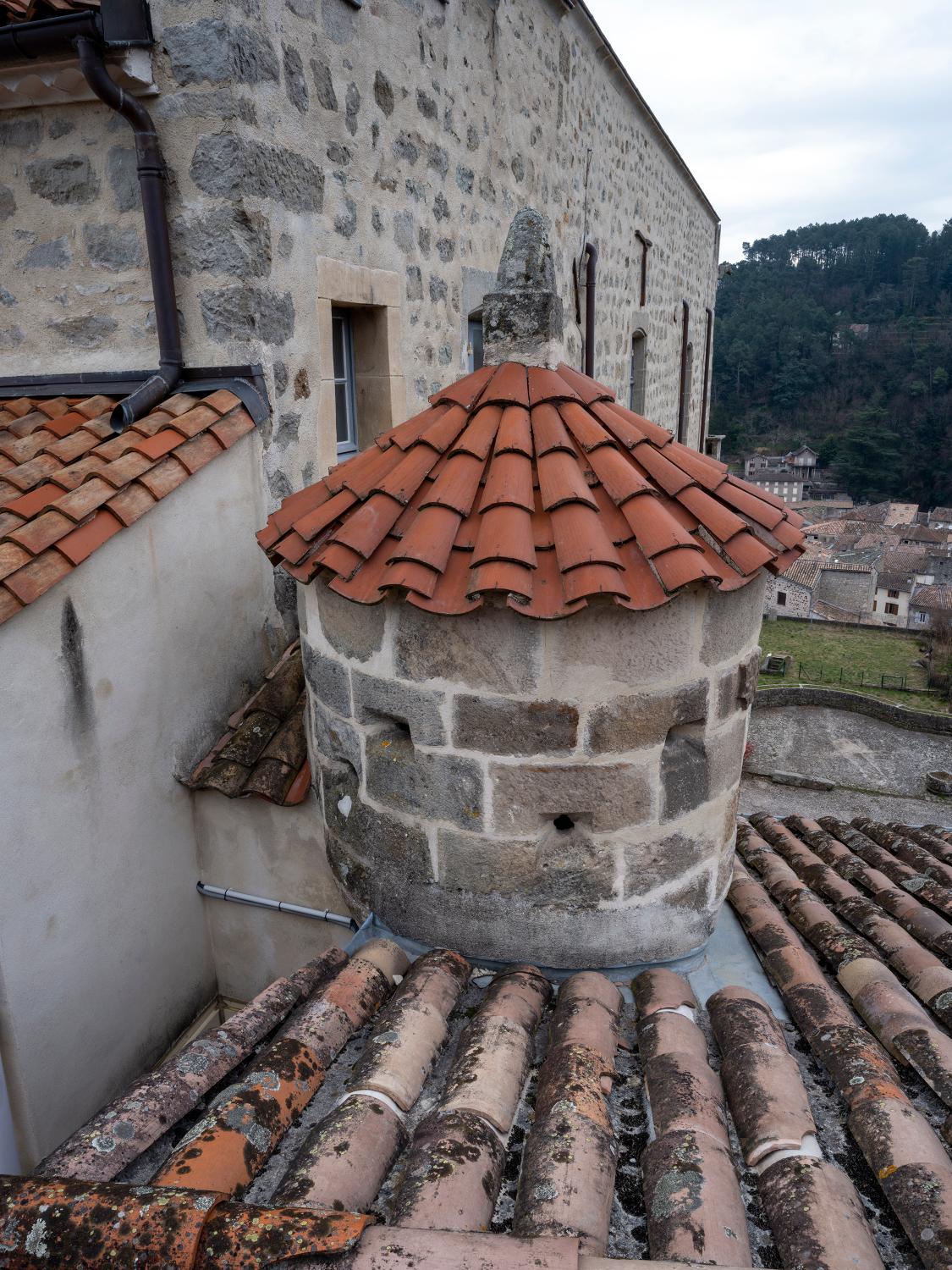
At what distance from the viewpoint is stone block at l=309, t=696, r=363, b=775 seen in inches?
109

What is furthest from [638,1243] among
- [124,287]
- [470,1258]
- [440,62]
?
[440,62]

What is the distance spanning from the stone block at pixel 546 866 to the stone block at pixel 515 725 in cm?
31

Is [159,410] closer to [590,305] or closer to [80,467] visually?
[80,467]

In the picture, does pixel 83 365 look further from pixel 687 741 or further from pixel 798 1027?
pixel 798 1027

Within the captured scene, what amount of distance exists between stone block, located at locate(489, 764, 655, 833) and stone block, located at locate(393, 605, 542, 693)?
27cm

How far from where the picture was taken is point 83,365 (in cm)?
385

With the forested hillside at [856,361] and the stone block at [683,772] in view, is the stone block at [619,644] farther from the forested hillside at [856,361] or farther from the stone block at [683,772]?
the forested hillside at [856,361]

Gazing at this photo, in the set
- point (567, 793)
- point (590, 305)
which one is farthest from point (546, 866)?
point (590, 305)

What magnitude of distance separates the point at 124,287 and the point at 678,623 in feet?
9.37

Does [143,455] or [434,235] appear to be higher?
[434,235]

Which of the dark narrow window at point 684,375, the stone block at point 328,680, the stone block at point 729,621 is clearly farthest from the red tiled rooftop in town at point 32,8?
the dark narrow window at point 684,375

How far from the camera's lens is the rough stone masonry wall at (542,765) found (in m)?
2.38

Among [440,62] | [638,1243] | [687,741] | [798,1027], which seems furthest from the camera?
[440,62]

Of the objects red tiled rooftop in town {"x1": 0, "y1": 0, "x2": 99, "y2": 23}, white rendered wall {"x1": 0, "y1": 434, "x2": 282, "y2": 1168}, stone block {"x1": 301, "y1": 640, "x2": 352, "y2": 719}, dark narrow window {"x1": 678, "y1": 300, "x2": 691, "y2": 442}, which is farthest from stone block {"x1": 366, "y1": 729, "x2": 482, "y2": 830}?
dark narrow window {"x1": 678, "y1": 300, "x2": 691, "y2": 442}
